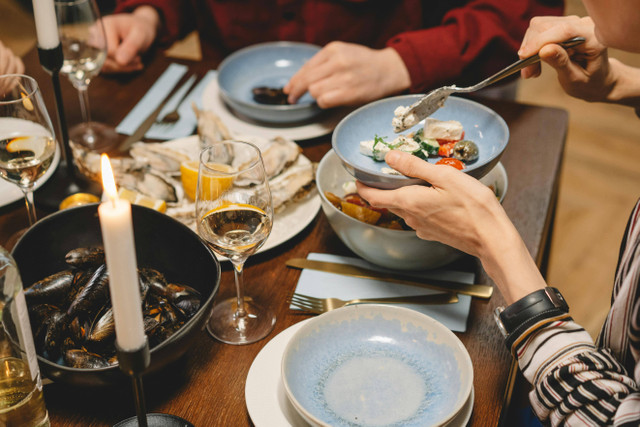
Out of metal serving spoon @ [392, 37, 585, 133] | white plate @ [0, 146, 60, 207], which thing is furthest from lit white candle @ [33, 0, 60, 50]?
metal serving spoon @ [392, 37, 585, 133]

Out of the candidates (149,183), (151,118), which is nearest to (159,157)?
(149,183)

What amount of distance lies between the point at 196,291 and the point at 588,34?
2.91ft

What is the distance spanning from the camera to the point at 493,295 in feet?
3.55

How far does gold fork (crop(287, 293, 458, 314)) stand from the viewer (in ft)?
3.44

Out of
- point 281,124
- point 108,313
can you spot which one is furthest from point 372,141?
point 108,313

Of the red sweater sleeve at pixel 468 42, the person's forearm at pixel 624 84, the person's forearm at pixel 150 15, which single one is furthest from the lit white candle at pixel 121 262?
the person's forearm at pixel 150 15

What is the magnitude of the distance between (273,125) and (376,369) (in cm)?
82

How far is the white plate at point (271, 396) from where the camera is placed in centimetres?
84

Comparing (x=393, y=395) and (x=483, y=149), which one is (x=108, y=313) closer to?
(x=393, y=395)

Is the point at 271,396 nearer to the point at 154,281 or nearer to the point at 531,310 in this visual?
the point at 154,281

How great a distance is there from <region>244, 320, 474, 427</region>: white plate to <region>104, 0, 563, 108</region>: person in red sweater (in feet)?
2.50

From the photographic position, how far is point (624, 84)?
136cm

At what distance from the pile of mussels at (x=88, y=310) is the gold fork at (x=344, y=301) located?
205mm

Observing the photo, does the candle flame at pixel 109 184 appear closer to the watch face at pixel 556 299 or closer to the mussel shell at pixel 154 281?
the mussel shell at pixel 154 281
